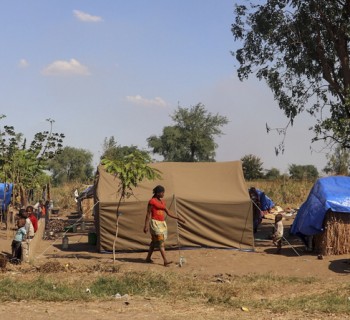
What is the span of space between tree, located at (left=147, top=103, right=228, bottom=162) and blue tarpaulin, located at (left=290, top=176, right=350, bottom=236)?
37.6 meters

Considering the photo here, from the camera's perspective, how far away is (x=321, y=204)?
13547 millimetres

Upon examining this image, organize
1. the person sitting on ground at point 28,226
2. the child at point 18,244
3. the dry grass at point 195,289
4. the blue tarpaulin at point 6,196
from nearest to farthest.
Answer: the dry grass at point 195,289 < the child at point 18,244 < the person sitting on ground at point 28,226 < the blue tarpaulin at point 6,196

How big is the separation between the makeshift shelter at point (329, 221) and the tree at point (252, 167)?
39.3 m

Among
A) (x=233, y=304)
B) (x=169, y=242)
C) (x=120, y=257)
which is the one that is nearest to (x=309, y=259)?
(x=169, y=242)

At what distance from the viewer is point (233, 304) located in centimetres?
822

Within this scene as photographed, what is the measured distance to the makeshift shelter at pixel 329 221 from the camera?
43.5ft

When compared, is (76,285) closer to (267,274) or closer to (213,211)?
(267,274)

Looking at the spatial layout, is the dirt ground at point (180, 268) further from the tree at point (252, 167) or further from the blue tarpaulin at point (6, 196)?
the tree at point (252, 167)

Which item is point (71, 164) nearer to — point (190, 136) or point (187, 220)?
point (190, 136)

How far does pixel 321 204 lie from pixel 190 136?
3911cm

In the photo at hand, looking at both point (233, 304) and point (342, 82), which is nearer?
point (233, 304)

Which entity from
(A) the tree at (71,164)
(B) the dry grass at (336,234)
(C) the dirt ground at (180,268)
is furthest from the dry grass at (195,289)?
(A) the tree at (71,164)

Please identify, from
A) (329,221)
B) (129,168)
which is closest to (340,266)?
(329,221)

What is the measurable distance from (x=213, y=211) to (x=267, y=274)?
3.81 metres
